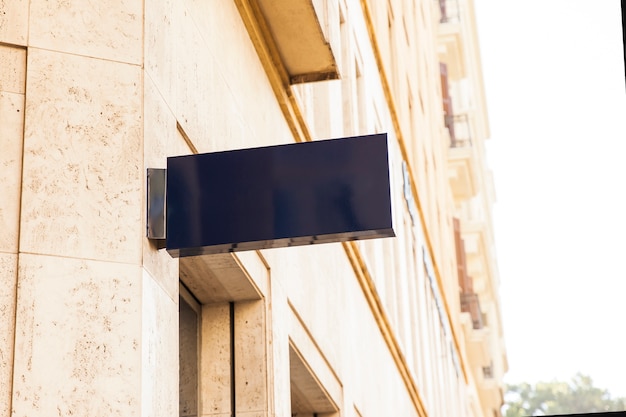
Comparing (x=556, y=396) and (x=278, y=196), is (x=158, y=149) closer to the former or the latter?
(x=278, y=196)

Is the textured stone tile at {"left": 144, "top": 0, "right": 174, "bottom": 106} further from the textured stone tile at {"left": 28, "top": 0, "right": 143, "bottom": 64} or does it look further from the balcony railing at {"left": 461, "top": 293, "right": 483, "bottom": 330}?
the balcony railing at {"left": 461, "top": 293, "right": 483, "bottom": 330}

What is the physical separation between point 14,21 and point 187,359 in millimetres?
3223

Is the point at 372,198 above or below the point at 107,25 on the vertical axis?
below

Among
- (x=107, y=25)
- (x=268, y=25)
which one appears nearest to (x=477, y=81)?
(x=268, y=25)

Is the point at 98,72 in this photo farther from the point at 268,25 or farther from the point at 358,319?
the point at 358,319

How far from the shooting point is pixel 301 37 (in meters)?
11.2

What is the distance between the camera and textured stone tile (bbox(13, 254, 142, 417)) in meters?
6.29

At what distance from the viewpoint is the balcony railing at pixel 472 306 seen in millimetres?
45219

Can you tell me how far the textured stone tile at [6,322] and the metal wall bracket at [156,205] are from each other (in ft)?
2.46

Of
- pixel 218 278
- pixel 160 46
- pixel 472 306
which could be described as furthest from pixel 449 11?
pixel 160 46

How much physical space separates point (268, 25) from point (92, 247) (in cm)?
469

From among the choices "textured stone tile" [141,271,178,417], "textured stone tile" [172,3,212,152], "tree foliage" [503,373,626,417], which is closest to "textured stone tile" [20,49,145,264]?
"textured stone tile" [141,271,178,417]

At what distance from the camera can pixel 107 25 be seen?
23.6 ft

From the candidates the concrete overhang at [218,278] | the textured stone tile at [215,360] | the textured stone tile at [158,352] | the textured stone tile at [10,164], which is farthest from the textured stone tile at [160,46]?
the textured stone tile at [215,360]
